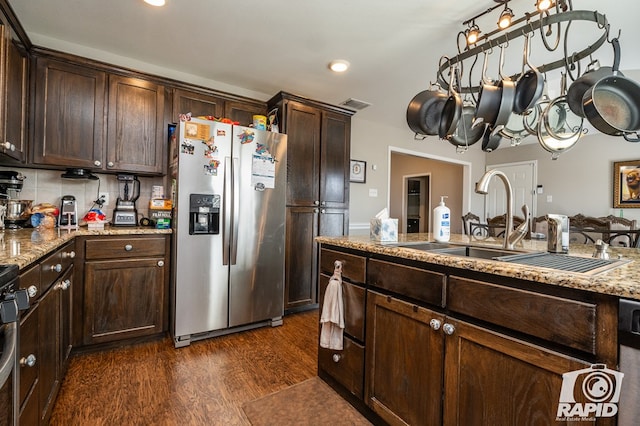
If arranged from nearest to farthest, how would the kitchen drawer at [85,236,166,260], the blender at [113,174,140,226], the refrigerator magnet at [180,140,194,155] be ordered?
the kitchen drawer at [85,236,166,260] < the refrigerator magnet at [180,140,194,155] < the blender at [113,174,140,226]

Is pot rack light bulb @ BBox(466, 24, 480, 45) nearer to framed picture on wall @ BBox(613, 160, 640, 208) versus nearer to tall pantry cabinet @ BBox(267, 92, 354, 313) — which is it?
tall pantry cabinet @ BBox(267, 92, 354, 313)

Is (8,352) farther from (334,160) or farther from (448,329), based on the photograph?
(334,160)

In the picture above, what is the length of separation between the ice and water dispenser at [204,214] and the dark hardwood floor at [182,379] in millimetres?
907

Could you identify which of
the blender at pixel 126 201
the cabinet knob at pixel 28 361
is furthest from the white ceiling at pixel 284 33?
the cabinet knob at pixel 28 361

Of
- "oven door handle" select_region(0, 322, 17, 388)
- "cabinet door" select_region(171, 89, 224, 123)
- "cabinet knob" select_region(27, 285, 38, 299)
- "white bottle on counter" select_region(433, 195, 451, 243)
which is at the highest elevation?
"cabinet door" select_region(171, 89, 224, 123)

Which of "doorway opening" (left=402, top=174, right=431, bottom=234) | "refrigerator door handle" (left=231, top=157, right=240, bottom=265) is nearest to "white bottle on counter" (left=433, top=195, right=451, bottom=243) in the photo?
"refrigerator door handle" (left=231, top=157, right=240, bottom=265)

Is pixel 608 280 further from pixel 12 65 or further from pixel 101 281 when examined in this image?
pixel 12 65

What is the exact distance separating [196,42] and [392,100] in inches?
84.2

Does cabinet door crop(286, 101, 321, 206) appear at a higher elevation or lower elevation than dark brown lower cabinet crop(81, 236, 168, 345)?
higher

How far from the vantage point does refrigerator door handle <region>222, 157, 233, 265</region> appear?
7.92 feet

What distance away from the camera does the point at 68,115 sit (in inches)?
89.0

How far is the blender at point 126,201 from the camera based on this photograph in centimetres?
250

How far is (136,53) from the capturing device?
8.35 ft

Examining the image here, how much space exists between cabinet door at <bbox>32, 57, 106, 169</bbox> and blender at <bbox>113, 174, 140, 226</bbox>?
0.94 feet
